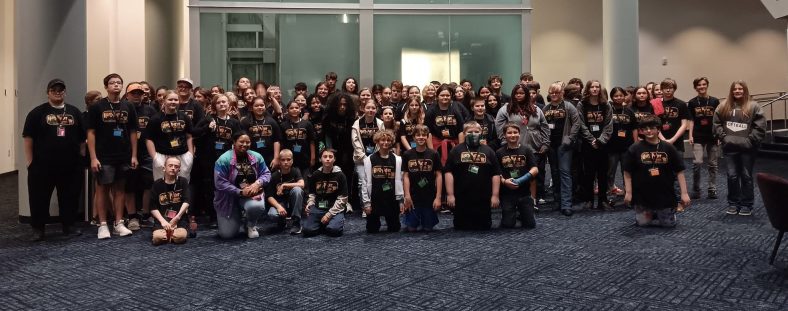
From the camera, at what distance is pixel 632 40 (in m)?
12.1

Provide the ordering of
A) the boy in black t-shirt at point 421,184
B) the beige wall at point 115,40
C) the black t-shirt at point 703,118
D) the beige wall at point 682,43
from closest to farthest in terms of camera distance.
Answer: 1. the boy in black t-shirt at point 421,184
2. the black t-shirt at point 703,118
3. the beige wall at point 115,40
4. the beige wall at point 682,43

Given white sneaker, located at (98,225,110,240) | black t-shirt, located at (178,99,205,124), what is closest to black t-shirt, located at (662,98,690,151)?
black t-shirt, located at (178,99,205,124)

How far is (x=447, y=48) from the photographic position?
40.0 feet

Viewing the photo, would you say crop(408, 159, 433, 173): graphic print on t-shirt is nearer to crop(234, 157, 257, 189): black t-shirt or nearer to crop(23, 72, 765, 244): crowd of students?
crop(23, 72, 765, 244): crowd of students

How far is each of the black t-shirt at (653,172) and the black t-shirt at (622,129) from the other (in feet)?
3.53

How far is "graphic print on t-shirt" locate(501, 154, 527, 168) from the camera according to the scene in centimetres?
698

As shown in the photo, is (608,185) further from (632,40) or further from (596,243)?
(632,40)

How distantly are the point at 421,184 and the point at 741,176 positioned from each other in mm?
3924

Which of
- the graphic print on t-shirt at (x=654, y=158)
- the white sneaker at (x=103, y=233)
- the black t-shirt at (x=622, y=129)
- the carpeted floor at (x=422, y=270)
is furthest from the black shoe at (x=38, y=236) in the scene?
the black t-shirt at (x=622, y=129)

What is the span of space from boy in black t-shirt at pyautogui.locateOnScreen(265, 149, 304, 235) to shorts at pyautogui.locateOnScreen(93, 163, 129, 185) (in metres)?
1.68

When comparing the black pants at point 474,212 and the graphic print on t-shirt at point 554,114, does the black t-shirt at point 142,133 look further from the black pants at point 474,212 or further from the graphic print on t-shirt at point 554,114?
the graphic print on t-shirt at point 554,114

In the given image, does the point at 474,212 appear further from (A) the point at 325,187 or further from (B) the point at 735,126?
(B) the point at 735,126

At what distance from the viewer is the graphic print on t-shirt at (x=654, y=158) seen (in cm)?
676

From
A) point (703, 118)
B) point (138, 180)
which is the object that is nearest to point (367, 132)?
point (138, 180)
